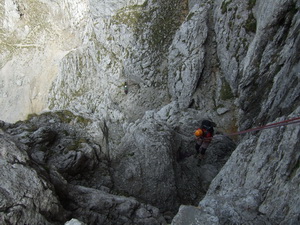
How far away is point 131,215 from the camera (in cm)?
1102

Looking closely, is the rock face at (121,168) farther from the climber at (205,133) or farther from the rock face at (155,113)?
the climber at (205,133)

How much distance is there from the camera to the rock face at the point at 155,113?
775 centimetres

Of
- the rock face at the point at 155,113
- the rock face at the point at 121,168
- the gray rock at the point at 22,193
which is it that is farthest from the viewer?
the rock face at the point at 121,168

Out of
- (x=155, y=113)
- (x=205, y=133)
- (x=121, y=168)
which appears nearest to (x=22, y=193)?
(x=121, y=168)

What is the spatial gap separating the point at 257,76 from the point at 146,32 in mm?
17767

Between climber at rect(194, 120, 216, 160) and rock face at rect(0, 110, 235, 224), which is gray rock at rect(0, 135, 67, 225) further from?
climber at rect(194, 120, 216, 160)

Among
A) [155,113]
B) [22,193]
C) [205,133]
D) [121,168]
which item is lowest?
[121,168]

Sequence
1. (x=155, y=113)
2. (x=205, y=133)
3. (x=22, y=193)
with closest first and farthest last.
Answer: (x=22, y=193)
(x=205, y=133)
(x=155, y=113)

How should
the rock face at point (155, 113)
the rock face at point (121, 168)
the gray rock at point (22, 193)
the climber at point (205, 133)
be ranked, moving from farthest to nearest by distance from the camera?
the climber at point (205, 133)
the rock face at point (121, 168)
the rock face at point (155, 113)
the gray rock at point (22, 193)

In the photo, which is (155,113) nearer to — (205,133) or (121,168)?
(121,168)

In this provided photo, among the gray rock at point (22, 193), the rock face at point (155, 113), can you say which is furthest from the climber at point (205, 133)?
the gray rock at point (22, 193)

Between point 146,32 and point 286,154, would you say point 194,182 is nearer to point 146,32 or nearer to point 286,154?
point 286,154

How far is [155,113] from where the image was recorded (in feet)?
75.4

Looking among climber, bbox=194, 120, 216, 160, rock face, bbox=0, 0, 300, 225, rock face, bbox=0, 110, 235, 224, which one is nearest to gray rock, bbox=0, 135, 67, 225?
rock face, bbox=0, 0, 300, 225
